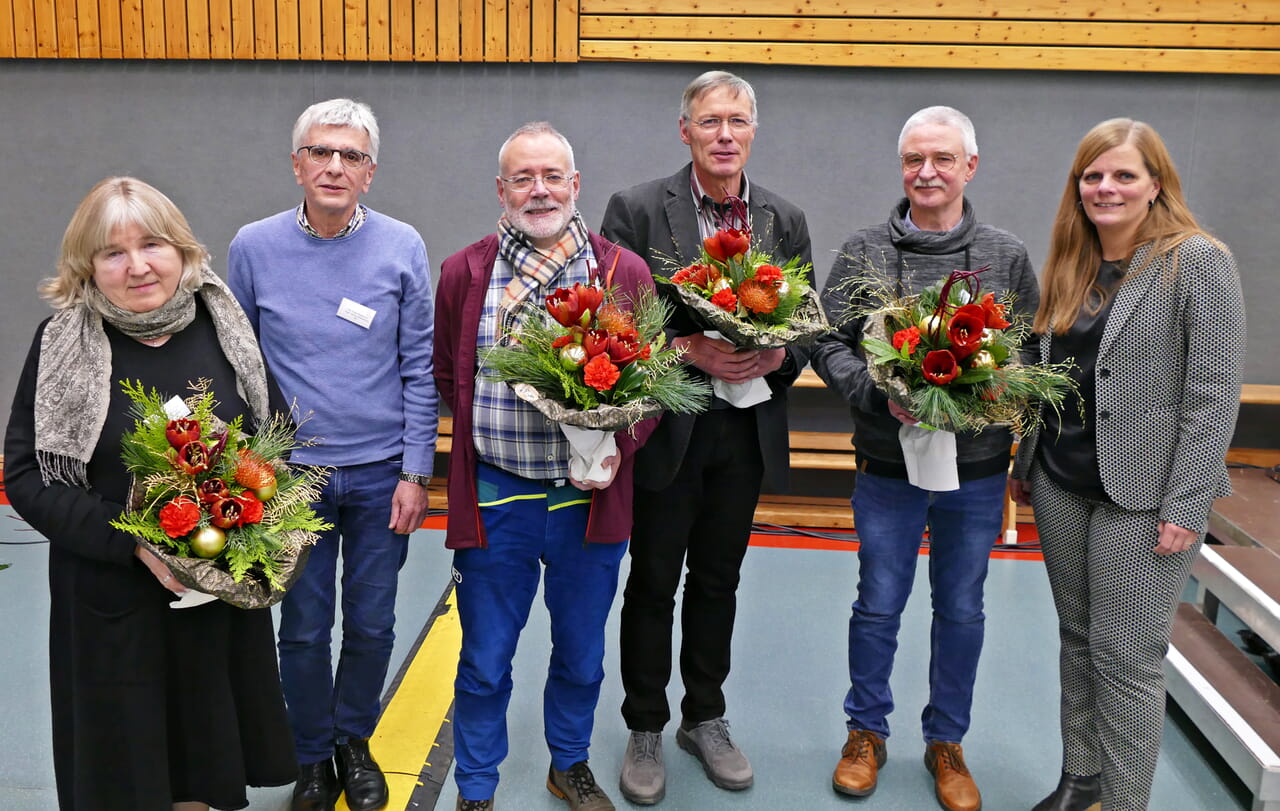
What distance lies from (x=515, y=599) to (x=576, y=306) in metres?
0.85

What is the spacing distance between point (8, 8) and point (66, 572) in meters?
4.98

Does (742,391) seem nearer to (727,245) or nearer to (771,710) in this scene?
(727,245)

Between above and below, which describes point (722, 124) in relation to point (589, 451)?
above

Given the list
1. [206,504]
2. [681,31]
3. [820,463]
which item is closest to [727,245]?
[206,504]

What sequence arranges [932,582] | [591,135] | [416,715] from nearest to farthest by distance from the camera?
1. [932,582]
2. [416,715]
3. [591,135]

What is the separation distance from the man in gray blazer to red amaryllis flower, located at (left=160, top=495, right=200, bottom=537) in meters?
1.20

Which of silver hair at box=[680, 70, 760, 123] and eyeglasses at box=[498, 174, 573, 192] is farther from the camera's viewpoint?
silver hair at box=[680, 70, 760, 123]

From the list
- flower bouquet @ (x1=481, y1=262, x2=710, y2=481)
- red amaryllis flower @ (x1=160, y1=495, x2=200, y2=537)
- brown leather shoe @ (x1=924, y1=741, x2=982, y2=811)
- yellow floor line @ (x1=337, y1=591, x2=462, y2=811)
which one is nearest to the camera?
red amaryllis flower @ (x1=160, y1=495, x2=200, y2=537)

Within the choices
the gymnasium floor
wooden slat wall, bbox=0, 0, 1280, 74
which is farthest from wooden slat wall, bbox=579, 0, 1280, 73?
the gymnasium floor

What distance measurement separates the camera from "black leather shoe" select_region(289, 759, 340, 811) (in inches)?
107

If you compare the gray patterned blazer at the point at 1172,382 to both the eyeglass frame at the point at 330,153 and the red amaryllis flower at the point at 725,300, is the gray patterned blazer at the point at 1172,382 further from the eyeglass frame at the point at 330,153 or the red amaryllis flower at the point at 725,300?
the eyeglass frame at the point at 330,153

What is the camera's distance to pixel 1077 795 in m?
2.80

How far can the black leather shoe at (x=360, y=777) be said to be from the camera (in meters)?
2.78

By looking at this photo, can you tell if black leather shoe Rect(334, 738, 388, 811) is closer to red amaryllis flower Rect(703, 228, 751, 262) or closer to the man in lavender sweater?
the man in lavender sweater
